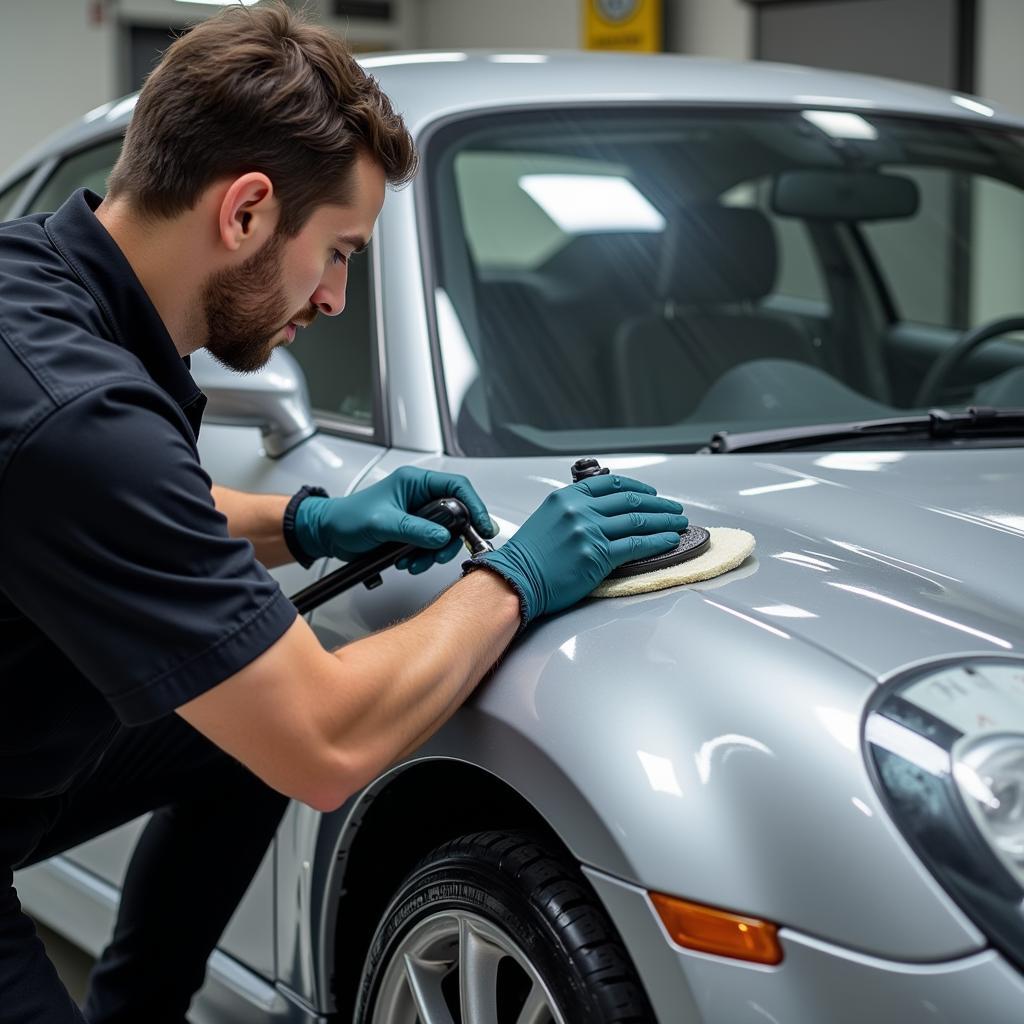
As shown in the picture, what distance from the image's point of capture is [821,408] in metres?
2.00

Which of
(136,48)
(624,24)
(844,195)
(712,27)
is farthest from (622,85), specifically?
(136,48)

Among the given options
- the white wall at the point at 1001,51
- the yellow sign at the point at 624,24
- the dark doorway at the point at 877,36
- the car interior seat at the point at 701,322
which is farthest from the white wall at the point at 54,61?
Result: the car interior seat at the point at 701,322

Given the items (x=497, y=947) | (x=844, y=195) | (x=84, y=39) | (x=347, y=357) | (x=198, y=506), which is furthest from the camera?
(x=84, y=39)

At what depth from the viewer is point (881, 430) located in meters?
1.78

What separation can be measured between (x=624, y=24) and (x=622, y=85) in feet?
22.1

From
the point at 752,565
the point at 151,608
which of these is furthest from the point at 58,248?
the point at 752,565

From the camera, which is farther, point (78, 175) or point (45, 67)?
point (45, 67)

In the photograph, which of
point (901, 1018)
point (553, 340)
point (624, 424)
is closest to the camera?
point (901, 1018)

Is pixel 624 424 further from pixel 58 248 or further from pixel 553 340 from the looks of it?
pixel 58 248

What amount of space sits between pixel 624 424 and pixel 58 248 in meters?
0.86

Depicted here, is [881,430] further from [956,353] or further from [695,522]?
[956,353]

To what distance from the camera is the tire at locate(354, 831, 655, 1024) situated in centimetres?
114

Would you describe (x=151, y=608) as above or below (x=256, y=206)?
below

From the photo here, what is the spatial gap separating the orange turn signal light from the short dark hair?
705 mm
